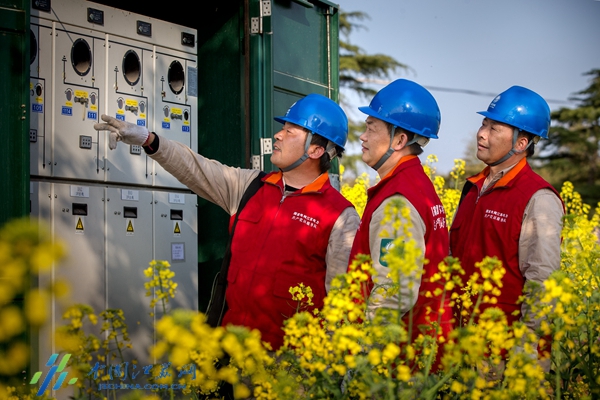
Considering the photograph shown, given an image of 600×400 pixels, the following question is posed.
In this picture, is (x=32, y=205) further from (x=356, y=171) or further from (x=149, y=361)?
(x=356, y=171)

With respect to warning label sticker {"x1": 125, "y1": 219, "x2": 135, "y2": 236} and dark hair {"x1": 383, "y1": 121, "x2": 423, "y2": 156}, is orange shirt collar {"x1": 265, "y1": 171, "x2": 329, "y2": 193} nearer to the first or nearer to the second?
dark hair {"x1": 383, "y1": 121, "x2": 423, "y2": 156}

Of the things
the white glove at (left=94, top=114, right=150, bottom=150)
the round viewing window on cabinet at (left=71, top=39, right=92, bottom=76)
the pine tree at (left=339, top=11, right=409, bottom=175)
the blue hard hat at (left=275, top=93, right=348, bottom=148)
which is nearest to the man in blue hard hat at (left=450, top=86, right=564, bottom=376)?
the blue hard hat at (left=275, top=93, right=348, bottom=148)

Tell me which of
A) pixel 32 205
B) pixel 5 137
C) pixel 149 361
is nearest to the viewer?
pixel 5 137

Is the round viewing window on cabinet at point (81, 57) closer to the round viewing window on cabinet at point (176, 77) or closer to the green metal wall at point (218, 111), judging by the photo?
the round viewing window on cabinet at point (176, 77)

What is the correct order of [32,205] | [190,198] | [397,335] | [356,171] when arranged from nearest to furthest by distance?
[397,335], [32,205], [190,198], [356,171]

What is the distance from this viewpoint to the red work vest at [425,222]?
321cm

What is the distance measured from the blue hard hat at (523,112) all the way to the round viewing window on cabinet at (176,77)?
2416mm

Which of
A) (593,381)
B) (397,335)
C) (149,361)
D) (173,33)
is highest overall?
(173,33)

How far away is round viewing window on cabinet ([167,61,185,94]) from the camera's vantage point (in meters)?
5.41

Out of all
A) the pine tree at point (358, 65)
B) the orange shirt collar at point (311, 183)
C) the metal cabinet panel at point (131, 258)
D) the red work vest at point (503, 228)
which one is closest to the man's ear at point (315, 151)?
the orange shirt collar at point (311, 183)

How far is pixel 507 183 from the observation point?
383 cm

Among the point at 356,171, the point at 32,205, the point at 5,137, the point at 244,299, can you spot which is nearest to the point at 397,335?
the point at 244,299

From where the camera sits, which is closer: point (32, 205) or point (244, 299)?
point (244, 299)

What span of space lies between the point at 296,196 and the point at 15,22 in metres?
1.77
